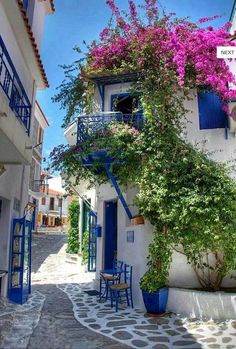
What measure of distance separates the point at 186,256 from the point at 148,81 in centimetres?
547

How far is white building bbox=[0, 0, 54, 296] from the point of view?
254 inches

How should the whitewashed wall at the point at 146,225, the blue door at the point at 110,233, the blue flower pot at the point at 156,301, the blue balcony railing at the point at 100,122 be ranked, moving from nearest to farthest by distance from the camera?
1. the blue flower pot at the point at 156,301
2. the whitewashed wall at the point at 146,225
3. the blue balcony railing at the point at 100,122
4. the blue door at the point at 110,233

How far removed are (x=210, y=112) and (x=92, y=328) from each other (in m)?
7.48

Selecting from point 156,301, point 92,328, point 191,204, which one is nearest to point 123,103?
point 191,204

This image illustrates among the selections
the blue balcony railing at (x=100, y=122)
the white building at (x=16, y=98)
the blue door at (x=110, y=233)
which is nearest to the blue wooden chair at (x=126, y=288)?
the blue door at (x=110, y=233)

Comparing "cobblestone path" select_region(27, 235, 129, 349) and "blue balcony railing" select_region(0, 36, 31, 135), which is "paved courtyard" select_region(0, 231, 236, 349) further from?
"blue balcony railing" select_region(0, 36, 31, 135)

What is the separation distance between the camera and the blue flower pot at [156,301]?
27.2ft

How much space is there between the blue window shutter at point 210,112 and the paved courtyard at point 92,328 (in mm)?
5965

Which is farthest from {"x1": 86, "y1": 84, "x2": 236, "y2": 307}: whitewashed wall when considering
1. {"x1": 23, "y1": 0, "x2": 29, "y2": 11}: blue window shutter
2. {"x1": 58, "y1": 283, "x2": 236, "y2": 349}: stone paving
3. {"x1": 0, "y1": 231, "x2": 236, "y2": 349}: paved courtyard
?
{"x1": 23, "y1": 0, "x2": 29, "y2": 11}: blue window shutter

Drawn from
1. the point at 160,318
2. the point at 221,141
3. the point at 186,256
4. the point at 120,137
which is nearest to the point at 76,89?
the point at 120,137

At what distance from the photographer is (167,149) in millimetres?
9250

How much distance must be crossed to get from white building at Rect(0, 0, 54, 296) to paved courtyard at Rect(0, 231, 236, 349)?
161cm

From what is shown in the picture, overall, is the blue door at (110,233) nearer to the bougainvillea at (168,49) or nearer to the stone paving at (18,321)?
the stone paving at (18,321)

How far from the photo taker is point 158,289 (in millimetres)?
8383
